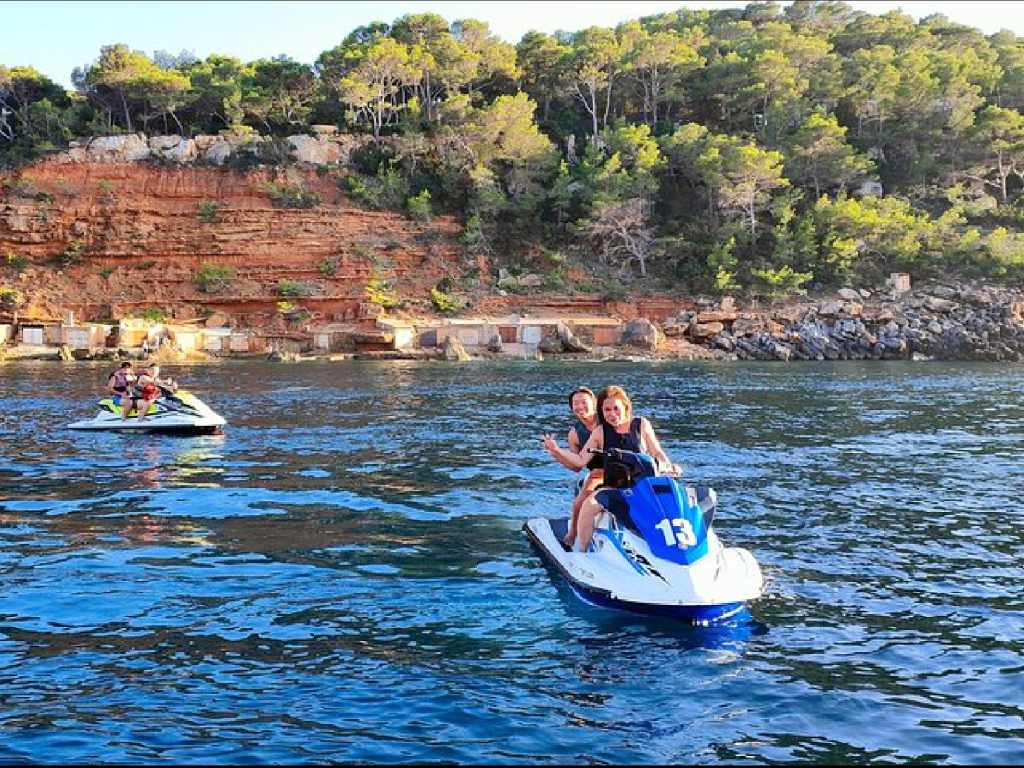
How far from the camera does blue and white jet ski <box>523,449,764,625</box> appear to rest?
771cm

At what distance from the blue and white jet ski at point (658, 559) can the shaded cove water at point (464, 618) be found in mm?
277

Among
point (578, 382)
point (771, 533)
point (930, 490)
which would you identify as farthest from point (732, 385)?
point (771, 533)

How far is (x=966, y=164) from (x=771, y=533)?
69.2 meters

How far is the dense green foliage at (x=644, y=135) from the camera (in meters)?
62.2

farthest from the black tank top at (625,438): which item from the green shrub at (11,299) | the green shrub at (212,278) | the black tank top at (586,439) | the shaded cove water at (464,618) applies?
the green shrub at (11,299)

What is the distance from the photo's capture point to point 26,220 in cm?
5928

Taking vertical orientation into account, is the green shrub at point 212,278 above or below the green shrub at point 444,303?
above

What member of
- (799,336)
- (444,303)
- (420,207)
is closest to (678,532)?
(799,336)

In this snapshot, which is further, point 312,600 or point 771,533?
point 771,533

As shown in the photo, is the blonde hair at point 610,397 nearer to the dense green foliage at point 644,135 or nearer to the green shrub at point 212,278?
the dense green foliage at point 644,135

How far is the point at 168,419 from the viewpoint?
20.8m

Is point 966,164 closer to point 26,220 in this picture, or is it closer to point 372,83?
point 372,83

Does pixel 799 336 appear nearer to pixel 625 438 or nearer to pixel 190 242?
pixel 190 242

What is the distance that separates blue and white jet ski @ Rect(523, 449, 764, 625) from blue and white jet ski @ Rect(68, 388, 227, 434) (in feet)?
45.4
